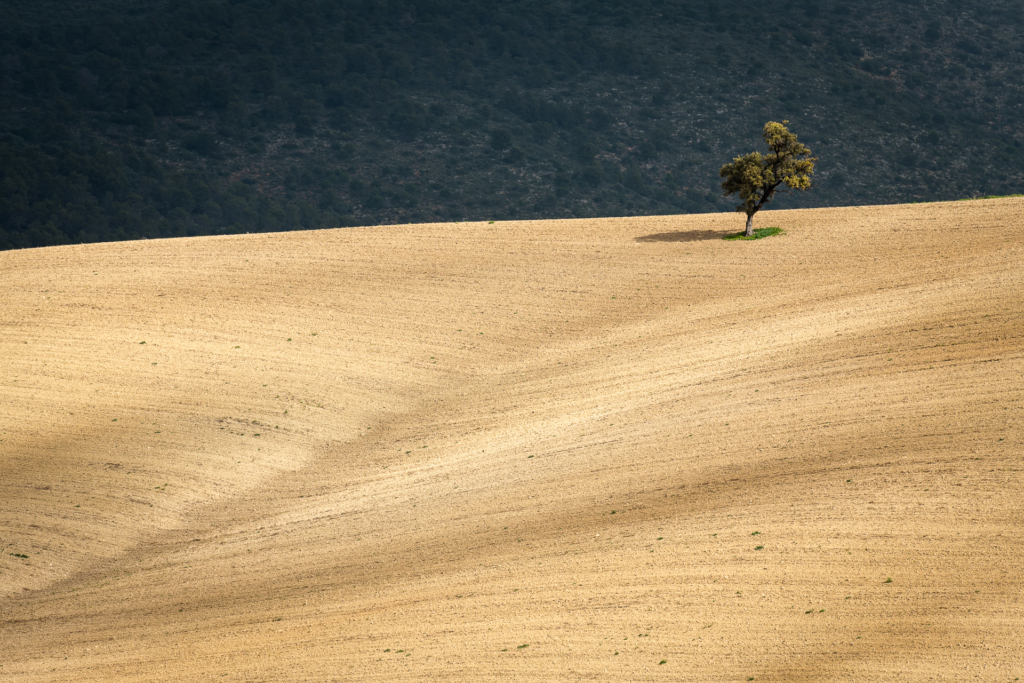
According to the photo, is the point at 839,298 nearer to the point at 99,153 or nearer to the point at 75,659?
the point at 75,659

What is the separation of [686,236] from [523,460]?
1794 centimetres

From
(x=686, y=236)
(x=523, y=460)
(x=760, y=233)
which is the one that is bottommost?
(x=523, y=460)

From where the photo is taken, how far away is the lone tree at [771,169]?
32875mm

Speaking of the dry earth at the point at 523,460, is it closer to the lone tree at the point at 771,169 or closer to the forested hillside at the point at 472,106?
the lone tree at the point at 771,169

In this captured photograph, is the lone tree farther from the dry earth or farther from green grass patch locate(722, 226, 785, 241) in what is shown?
the dry earth

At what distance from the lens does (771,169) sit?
33188mm

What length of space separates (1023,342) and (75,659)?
796 inches

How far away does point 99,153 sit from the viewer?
343ft

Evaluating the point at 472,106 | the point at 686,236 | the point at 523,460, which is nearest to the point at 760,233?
the point at 686,236

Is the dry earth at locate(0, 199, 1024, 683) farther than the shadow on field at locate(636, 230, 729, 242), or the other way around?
the shadow on field at locate(636, 230, 729, 242)

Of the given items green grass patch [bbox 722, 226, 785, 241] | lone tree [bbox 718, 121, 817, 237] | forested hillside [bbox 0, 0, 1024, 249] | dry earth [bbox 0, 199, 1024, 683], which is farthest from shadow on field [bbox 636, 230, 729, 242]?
forested hillside [bbox 0, 0, 1024, 249]

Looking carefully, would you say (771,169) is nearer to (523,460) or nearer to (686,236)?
(686,236)

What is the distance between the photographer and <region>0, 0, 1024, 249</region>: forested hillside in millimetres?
106062

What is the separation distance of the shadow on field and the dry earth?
5.86ft
